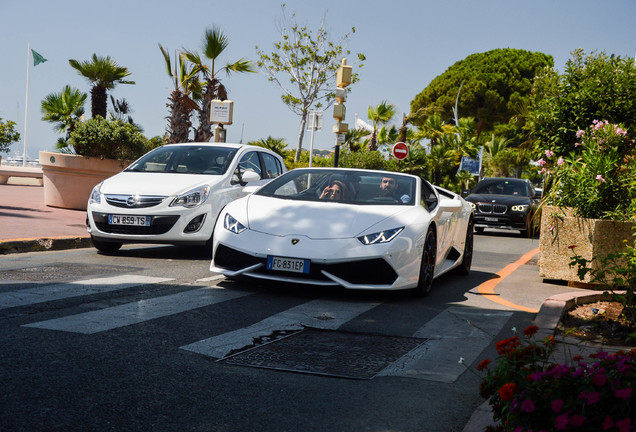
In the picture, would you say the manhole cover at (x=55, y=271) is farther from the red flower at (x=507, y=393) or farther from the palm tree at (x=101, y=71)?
the palm tree at (x=101, y=71)

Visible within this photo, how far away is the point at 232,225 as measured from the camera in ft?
23.2

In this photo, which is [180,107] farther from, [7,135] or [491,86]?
[491,86]

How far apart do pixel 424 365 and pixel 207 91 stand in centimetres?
2259

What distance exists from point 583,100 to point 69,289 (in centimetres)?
660

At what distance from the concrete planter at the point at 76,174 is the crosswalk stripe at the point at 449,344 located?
37.7ft

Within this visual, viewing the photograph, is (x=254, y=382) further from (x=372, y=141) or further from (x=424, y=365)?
(x=372, y=141)

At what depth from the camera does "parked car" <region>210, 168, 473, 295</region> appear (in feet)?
21.5

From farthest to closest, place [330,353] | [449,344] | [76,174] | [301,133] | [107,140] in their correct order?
[301,133] → [76,174] → [107,140] → [449,344] → [330,353]

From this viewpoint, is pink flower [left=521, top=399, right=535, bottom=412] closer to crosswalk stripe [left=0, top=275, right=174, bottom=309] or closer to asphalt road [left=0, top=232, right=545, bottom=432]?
asphalt road [left=0, top=232, right=545, bottom=432]

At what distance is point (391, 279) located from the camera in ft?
21.8

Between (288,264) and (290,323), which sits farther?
(288,264)

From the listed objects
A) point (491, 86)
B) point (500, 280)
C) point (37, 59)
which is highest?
point (491, 86)

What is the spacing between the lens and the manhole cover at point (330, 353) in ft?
14.0

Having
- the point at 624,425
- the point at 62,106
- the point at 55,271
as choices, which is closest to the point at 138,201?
the point at 55,271
